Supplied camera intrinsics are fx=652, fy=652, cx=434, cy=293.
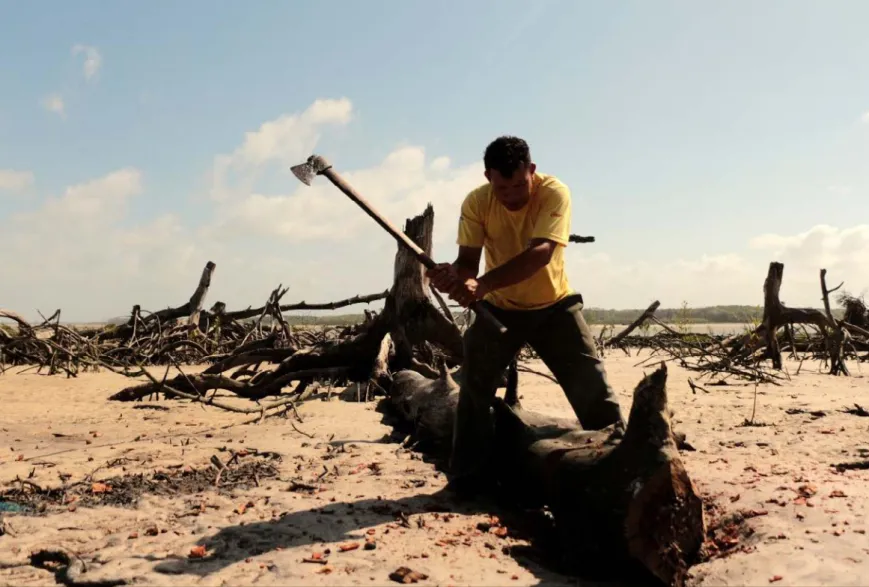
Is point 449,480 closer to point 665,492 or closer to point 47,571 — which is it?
point 665,492

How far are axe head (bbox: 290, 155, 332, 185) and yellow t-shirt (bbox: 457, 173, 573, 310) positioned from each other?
803 millimetres

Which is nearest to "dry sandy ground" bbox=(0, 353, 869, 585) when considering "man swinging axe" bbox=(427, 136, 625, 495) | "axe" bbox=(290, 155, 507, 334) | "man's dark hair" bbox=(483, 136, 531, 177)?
"man swinging axe" bbox=(427, 136, 625, 495)

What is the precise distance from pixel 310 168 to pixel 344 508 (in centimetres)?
176

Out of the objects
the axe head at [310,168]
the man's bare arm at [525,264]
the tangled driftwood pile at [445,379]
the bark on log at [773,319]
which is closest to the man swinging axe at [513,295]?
the man's bare arm at [525,264]

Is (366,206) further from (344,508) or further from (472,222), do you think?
(344,508)

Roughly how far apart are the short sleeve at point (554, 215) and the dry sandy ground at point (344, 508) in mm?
1366

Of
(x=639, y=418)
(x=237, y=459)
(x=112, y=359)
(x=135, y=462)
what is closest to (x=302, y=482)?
(x=237, y=459)

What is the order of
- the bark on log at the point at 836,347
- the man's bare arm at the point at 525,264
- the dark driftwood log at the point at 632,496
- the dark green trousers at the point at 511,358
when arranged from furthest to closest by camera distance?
the bark on log at the point at 836,347 < the dark green trousers at the point at 511,358 < the man's bare arm at the point at 525,264 < the dark driftwood log at the point at 632,496

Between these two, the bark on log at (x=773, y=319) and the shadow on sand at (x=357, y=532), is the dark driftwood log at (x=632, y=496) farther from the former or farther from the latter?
the bark on log at (x=773, y=319)

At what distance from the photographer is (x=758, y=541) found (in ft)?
8.27

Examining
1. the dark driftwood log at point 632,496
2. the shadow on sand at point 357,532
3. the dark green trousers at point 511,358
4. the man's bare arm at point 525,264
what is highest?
the man's bare arm at point 525,264

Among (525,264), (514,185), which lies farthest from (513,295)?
(514,185)

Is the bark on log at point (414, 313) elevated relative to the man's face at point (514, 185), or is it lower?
lower

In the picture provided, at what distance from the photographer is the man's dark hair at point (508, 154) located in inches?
119
